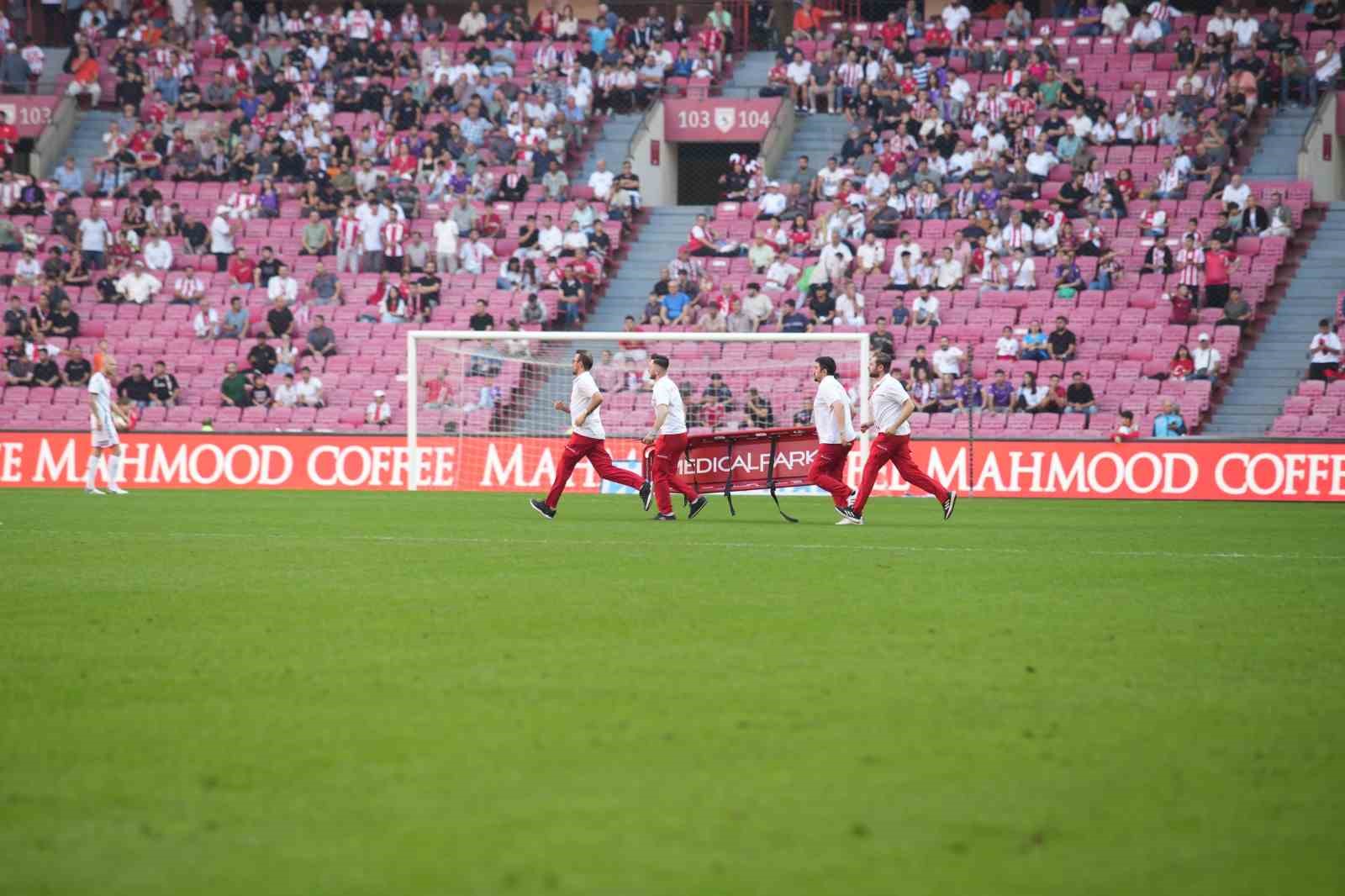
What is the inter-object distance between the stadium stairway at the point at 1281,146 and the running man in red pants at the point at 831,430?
1619cm

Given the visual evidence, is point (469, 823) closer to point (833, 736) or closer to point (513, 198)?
point (833, 736)

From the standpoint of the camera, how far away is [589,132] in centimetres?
3731

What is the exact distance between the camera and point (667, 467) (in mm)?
20297

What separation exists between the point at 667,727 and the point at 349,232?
27992mm

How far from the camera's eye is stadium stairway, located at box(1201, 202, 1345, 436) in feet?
93.8

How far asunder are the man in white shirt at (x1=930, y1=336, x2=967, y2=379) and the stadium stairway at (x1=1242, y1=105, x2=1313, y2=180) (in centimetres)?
755

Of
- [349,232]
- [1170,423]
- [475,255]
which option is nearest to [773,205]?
[475,255]

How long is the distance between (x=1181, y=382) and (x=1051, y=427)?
2.31m

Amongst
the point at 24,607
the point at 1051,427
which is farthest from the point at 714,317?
the point at 24,607

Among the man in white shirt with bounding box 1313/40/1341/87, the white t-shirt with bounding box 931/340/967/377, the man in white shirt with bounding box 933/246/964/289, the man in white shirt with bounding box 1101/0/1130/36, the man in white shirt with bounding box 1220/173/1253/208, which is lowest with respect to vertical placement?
the white t-shirt with bounding box 931/340/967/377

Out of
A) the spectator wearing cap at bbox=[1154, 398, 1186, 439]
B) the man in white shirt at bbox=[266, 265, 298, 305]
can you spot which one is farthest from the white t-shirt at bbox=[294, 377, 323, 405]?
the spectator wearing cap at bbox=[1154, 398, 1186, 439]

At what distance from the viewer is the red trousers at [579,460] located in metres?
20.0

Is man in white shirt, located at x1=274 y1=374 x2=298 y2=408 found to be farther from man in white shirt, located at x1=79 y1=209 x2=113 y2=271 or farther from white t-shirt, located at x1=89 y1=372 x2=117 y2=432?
white t-shirt, located at x1=89 y1=372 x2=117 y2=432

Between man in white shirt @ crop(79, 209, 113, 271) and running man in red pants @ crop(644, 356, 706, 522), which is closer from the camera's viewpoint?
running man in red pants @ crop(644, 356, 706, 522)
